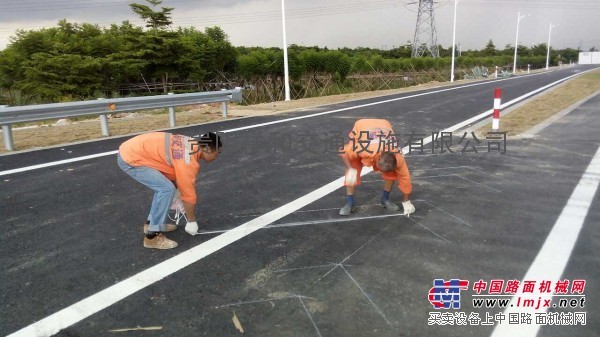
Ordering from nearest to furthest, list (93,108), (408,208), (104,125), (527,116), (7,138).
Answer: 1. (408,208)
2. (7,138)
3. (93,108)
4. (104,125)
5. (527,116)

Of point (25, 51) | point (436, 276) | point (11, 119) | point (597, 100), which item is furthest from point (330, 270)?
point (25, 51)

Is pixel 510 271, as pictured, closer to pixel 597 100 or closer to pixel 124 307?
pixel 124 307

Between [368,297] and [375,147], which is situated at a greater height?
[375,147]

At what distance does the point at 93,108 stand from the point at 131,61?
2233cm

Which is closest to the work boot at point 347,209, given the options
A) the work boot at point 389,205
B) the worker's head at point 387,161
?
the work boot at point 389,205

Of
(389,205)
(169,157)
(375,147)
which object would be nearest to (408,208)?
(389,205)

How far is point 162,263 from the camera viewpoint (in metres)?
3.56

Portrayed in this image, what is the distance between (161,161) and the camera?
3.92 m

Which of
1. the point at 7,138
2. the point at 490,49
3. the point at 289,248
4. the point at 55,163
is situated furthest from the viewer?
the point at 490,49

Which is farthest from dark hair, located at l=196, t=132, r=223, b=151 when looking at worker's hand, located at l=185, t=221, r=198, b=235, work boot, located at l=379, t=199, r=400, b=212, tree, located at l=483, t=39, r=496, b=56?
tree, located at l=483, t=39, r=496, b=56

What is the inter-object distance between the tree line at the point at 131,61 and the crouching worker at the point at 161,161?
2360 cm

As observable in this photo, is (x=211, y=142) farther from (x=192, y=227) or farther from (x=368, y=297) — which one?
(x=368, y=297)

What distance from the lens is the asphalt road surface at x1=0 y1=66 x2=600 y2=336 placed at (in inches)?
110

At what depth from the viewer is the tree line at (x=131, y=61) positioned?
26703 millimetres
